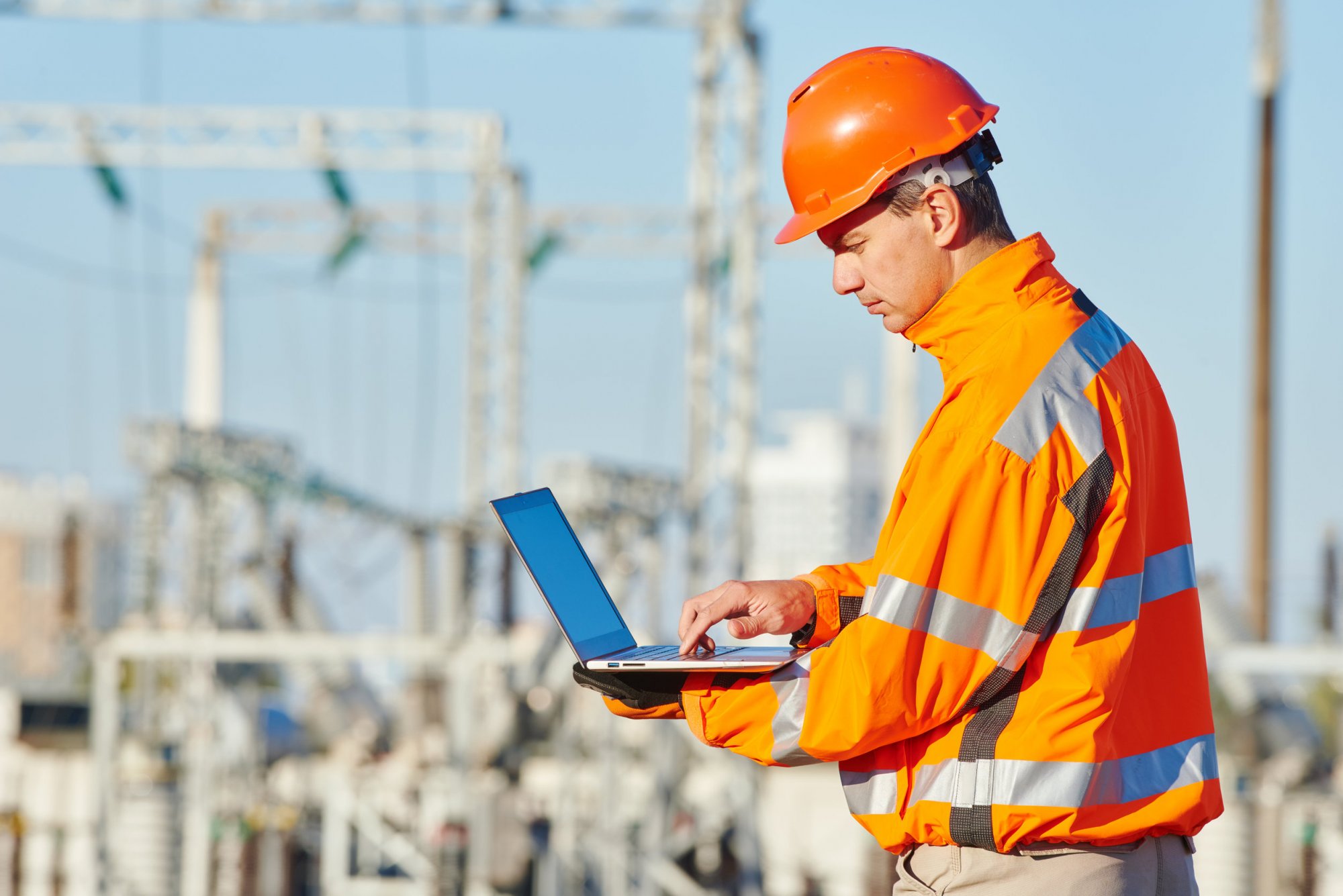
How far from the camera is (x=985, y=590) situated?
2.10m

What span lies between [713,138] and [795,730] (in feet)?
33.8

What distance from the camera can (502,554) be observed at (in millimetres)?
15258

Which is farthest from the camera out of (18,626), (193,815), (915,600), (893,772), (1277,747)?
(18,626)

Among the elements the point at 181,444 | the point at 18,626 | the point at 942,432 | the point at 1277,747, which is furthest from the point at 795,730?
the point at 18,626

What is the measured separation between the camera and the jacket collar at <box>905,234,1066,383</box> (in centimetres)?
228

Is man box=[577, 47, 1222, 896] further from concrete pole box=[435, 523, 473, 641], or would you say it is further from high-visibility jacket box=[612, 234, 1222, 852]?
concrete pole box=[435, 523, 473, 641]

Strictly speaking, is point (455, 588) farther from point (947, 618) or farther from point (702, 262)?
point (947, 618)

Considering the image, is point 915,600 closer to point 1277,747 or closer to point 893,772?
point 893,772

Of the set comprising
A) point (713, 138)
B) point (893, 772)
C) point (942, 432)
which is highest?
point (713, 138)

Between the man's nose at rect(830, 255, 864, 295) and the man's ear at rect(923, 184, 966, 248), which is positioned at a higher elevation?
the man's ear at rect(923, 184, 966, 248)

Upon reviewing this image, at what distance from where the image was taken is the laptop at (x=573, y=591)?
2363mm

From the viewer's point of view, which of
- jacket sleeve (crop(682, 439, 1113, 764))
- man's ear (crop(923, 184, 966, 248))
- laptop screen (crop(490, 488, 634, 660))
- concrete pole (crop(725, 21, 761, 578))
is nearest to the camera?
jacket sleeve (crop(682, 439, 1113, 764))

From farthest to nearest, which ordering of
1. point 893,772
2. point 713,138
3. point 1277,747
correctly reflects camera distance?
point 1277,747, point 713,138, point 893,772

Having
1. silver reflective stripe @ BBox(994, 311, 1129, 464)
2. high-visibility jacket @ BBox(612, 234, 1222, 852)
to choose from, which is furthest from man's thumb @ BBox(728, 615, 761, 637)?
silver reflective stripe @ BBox(994, 311, 1129, 464)
